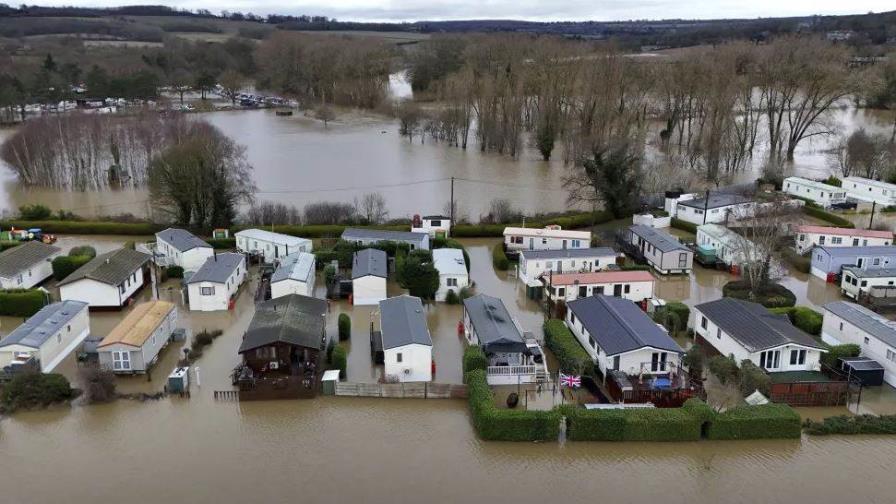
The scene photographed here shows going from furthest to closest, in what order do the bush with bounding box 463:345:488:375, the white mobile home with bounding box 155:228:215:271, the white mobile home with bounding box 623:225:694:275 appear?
the white mobile home with bounding box 623:225:694:275
the white mobile home with bounding box 155:228:215:271
the bush with bounding box 463:345:488:375

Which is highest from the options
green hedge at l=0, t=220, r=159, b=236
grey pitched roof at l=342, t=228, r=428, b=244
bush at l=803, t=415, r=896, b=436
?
grey pitched roof at l=342, t=228, r=428, b=244

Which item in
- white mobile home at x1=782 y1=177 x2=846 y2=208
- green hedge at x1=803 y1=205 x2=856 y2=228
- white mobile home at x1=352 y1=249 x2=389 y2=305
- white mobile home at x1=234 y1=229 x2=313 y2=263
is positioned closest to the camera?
white mobile home at x1=352 y1=249 x2=389 y2=305

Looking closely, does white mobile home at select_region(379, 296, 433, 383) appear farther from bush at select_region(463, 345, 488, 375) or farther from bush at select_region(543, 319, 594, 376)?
bush at select_region(543, 319, 594, 376)

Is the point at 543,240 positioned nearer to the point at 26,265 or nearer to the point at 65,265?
the point at 65,265

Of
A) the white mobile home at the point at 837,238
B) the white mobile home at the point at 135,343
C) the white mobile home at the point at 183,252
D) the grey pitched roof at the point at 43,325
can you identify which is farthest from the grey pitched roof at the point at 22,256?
the white mobile home at the point at 837,238

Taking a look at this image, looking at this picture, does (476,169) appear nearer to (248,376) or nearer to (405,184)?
(405,184)

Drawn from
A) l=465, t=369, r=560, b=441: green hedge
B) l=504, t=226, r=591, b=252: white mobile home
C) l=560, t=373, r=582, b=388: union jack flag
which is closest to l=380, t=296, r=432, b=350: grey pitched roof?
l=465, t=369, r=560, b=441: green hedge

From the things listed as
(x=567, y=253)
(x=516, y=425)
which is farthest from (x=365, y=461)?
(x=567, y=253)

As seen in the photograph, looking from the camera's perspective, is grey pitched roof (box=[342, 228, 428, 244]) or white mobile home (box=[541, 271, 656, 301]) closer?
white mobile home (box=[541, 271, 656, 301])

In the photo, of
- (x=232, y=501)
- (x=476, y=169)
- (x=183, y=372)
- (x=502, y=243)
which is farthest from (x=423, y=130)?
(x=232, y=501)
